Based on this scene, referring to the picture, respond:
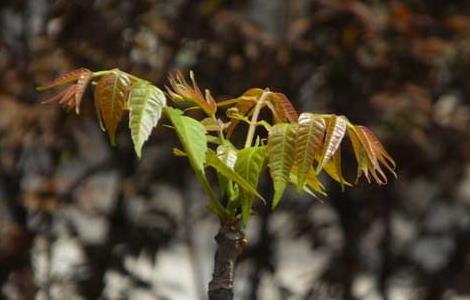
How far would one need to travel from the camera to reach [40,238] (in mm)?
5172

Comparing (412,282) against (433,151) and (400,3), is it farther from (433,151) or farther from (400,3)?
(400,3)

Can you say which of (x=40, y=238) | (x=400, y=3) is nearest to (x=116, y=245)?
(x=40, y=238)

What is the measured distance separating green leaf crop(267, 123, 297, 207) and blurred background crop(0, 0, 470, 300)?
2982 mm

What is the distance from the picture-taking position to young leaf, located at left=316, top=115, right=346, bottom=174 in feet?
5.86

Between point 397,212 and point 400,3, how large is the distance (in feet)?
3.27

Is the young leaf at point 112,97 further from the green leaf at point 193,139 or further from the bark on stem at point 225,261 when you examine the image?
the bark on stem at point 225,261

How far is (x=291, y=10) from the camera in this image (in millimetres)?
5109

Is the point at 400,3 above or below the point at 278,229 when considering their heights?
above

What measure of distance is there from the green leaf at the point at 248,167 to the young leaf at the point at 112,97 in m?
0.21

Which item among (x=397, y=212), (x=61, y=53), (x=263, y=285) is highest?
(x=61, y=53)

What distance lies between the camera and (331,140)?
180 centimetres

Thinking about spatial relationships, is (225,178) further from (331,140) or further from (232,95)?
(232,95)

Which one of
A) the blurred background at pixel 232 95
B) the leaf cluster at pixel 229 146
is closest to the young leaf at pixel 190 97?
the leaf cluster at pixel 229 146

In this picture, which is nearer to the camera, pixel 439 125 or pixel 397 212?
pixel 439 125
